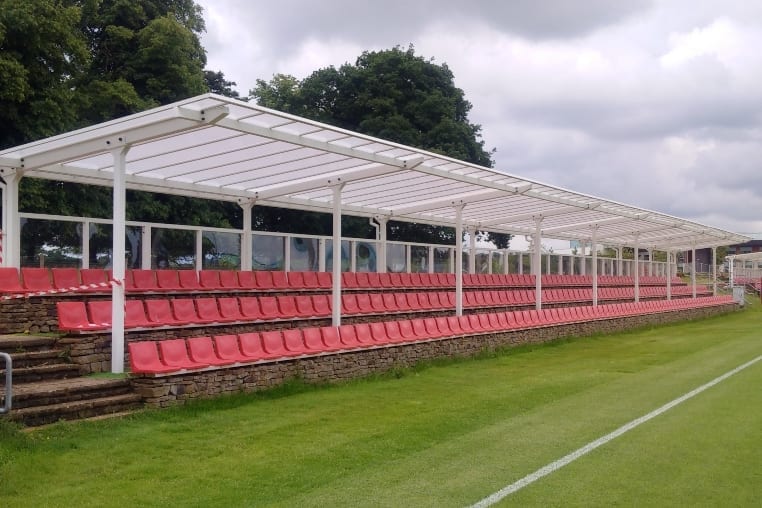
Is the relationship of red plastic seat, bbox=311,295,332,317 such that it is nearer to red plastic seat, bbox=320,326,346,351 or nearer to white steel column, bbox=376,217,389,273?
red plastic seat, bbox=320,326,346,351

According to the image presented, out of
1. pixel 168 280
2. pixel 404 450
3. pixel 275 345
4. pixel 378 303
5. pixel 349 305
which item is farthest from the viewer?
pixel 378 303

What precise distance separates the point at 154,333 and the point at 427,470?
6267 millimetres

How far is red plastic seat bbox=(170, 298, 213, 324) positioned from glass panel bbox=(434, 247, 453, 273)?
1390 centimetres

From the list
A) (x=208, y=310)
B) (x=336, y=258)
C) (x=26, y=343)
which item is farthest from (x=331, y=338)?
(x=26, y=343)

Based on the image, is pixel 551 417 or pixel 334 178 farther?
pixel 334 178

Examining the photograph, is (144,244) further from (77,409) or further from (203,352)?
(77,409)

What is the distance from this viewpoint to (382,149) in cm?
1273

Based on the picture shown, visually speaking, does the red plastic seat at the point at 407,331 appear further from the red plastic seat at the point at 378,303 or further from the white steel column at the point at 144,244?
the white steel column at the point at 144,244

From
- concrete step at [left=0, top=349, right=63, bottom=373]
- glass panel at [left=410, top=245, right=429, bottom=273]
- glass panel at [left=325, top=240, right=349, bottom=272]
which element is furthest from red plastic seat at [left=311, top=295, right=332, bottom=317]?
glass panel at [left=410, top=245, right=429, bottom=273]

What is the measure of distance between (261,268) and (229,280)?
2572mm

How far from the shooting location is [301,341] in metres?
11.8

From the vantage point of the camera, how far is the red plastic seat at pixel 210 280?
1524 cm

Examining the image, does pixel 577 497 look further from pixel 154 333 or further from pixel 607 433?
pixel 154 333

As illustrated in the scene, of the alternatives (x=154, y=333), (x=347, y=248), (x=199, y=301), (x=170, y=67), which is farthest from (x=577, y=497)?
(x=170, y=67)
